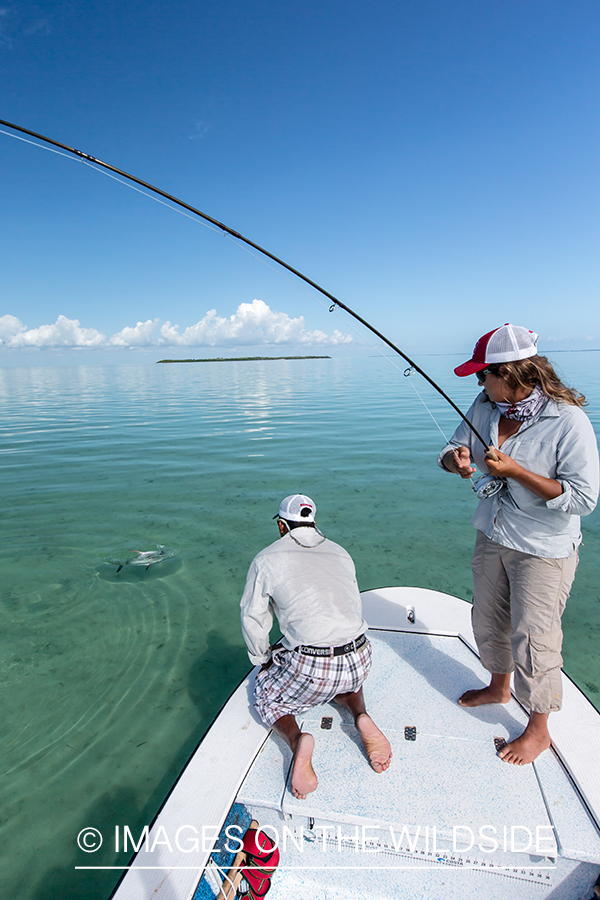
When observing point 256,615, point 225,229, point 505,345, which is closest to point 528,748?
point 256,615

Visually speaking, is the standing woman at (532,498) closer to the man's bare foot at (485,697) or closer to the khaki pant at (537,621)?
the khaki pant at (537,621)

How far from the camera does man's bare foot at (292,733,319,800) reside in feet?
6.75

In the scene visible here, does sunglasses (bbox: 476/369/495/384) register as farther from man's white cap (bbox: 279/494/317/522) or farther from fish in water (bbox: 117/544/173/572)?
fish in water (bbox: 117/544/173/572)

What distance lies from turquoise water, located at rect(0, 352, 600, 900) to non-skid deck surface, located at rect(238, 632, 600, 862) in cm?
122

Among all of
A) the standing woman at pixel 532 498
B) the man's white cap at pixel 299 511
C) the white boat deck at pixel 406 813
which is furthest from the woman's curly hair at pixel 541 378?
the white boat deck at pixel 406 813

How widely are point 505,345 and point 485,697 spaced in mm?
2075

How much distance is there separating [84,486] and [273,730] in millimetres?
7300

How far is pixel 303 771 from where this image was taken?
6.95ft

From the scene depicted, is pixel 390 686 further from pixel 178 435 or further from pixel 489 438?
pixel 178 435

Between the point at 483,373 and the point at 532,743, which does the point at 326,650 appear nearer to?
the point at 532,743

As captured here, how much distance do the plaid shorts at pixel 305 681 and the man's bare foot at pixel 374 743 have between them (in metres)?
0.19

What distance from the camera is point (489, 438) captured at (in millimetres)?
2408

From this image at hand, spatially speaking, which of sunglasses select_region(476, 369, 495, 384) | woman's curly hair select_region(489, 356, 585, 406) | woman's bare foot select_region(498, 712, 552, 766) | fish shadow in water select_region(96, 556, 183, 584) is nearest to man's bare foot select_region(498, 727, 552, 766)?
woman's bare foot select_region(498, 712, 552, 766)

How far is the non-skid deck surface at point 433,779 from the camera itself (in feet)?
6.40
